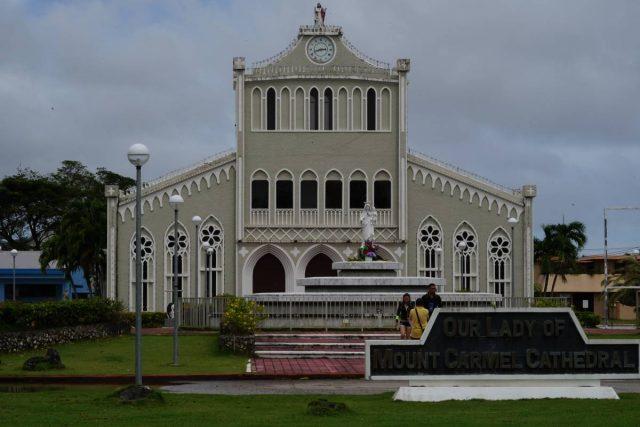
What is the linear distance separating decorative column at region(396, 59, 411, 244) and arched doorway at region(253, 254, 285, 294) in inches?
233

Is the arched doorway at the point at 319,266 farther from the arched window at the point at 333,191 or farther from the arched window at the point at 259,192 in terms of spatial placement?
the arched window at the point at 259,192

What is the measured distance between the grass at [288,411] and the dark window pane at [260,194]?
34.9 metres

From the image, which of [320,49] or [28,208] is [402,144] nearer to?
[320,49]

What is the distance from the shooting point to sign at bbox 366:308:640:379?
1962cm

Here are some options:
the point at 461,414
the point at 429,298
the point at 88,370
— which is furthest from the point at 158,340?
the point at 461,414

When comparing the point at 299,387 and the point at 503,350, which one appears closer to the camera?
the point at 503,350

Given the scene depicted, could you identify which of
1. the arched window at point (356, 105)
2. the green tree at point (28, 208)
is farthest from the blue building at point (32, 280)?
the arched window at point (356, 105)

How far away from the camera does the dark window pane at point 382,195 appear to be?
182ft

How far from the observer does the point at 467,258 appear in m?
55.3

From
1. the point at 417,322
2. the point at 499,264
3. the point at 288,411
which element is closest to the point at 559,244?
the point at 499,264

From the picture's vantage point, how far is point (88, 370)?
1024 inches

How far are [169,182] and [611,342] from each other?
3663 cm

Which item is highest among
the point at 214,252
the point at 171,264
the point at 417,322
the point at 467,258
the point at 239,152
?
the point at 239,152

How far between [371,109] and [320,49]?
147 inches
